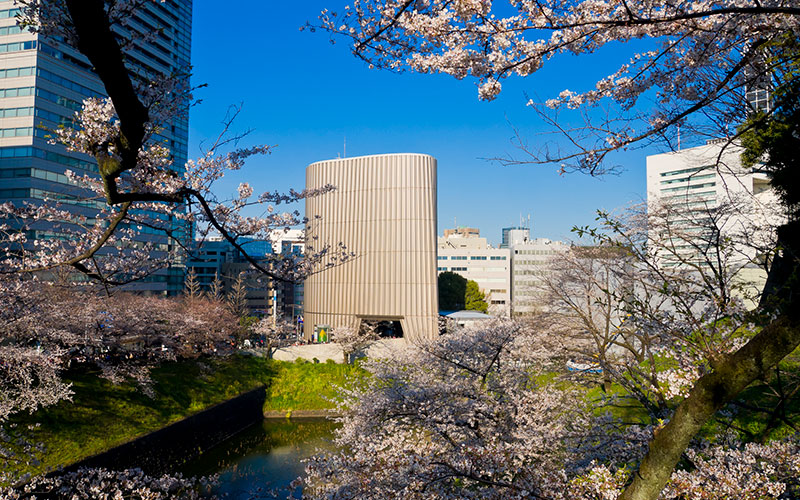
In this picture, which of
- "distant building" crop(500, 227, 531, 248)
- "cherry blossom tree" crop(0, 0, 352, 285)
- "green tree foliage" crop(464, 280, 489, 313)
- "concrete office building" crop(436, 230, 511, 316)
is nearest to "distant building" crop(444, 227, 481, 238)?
"distant building" crop(500, 227, 531, 248)

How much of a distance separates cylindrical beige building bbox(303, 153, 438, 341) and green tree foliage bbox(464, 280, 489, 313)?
20.8m

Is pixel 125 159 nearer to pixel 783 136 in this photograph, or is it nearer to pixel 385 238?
pixel 783 136

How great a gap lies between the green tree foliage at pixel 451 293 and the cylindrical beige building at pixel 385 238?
19.2 metres

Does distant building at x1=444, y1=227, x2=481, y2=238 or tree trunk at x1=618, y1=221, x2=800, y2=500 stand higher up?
distant building at x1=444, y1=227, x2=481, y2=238

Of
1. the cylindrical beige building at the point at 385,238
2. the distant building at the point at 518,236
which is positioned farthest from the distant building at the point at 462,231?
the cylindrical beige building at the point at 385,238

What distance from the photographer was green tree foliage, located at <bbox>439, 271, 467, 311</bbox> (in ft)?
166

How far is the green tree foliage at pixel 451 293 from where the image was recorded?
→ 50.7 meters

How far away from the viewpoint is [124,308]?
17.4 m

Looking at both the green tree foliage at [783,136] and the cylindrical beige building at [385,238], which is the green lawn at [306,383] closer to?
the cylindrical beige building at [385,238]

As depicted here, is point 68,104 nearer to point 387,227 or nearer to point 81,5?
point 387,227

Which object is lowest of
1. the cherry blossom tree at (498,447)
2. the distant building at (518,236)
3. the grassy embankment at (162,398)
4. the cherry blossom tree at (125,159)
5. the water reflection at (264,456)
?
the water reflection at (264,456)

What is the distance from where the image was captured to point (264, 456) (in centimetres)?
1469

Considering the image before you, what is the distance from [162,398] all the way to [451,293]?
38089 millimetres

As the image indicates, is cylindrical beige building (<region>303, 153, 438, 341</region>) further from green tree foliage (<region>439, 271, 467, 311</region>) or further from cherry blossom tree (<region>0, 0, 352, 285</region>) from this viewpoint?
cherry blossom tree (<region>0, 0, 352, 285</region>)
